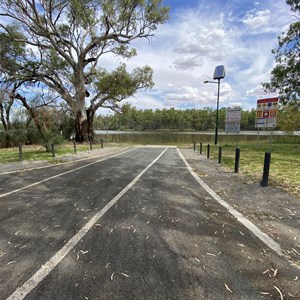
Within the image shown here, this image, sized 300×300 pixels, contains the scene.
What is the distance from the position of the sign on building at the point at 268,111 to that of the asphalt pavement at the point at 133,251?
408cm

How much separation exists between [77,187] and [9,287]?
4210 mm

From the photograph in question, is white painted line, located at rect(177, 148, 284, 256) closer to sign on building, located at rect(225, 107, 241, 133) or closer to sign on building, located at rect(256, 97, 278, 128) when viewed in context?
sign on building, located at rect(256, 97, 278, 128)

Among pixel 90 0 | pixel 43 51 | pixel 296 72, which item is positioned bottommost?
pixel 296 72

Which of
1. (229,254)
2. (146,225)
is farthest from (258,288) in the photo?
(146,225)

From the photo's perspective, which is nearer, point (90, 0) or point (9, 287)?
point (9, 287)

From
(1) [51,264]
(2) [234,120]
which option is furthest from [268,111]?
(1) [51,264]

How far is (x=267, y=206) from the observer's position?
16.7 feet

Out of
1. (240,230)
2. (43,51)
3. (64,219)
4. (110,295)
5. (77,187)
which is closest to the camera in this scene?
(110,295)

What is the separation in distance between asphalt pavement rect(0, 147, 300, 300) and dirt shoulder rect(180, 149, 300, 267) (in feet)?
1.10

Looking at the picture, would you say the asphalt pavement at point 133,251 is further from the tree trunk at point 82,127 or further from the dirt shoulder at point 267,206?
the tree trunk at point 82,127

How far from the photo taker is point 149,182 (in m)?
7.21

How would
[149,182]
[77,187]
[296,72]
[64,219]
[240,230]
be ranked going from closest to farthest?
[240,230] → [64,219] → [77,187] → [149,182] → [296,72]

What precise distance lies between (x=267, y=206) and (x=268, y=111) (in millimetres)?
4133

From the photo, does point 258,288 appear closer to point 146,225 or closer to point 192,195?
point 146,225
